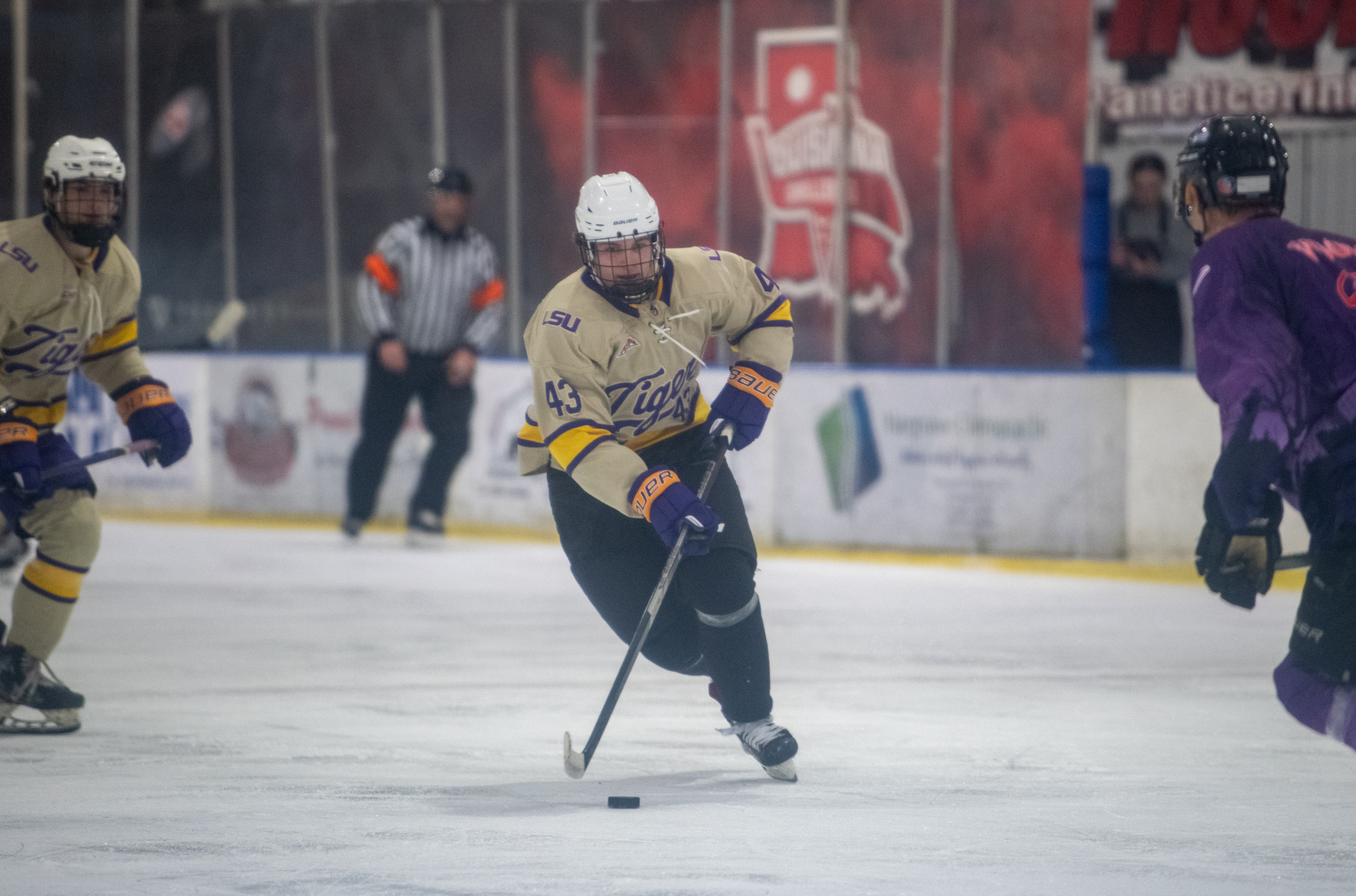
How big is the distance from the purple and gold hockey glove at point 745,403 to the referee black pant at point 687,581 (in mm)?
66

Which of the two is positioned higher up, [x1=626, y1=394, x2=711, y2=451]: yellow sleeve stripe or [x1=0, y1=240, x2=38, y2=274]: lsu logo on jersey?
[x1=0, y1=240, x2=38, y2=274]: lsu logo on jersey

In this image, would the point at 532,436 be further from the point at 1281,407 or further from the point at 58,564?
the point at 1281,407

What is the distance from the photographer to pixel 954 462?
8516 mm

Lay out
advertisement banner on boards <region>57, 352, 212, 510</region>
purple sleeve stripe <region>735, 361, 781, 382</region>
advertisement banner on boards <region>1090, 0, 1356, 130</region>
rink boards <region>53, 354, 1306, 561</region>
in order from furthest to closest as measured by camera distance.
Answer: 1. advertisement banner on boards <region>57, 352, 212, 510</region>
2. advertisement banner on boards <region>1090, 0, 1356, 130</region>
3. rink boards <region>53, 354, 1306, 561</region>
4. purple sleeve stripe <region>735, 361, 781, 382</region>

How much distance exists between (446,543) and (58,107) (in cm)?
592

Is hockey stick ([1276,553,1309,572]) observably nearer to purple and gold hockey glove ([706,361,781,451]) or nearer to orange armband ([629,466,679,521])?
orange armband ([629,466,679,521])

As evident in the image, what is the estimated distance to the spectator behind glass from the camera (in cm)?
861

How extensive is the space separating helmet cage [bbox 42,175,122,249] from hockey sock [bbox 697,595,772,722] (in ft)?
5.47

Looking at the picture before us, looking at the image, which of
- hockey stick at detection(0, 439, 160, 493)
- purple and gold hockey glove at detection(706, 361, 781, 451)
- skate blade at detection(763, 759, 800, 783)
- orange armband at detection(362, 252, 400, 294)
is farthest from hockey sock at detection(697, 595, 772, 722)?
orange armband at detection(362, 252, 400, 294)

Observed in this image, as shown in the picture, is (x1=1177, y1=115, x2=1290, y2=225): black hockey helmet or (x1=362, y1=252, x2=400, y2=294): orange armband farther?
(x1=362, y1=252, x2=400, y2=294): orange armband

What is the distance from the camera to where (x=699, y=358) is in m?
4.21

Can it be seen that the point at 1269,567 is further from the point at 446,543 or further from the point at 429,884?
the point at 446,543

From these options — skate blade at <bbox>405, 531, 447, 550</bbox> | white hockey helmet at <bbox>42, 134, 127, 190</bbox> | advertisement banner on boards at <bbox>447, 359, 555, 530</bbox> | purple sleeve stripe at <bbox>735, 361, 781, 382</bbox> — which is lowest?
skate blade at <bbox>405, 531, 447, 550</bbox>

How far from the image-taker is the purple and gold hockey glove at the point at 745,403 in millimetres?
4273
